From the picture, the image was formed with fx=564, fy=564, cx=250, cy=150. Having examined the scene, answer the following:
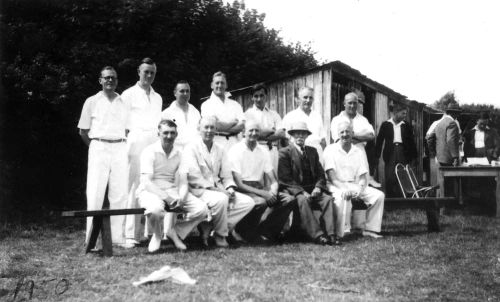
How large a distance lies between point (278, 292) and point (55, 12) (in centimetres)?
997

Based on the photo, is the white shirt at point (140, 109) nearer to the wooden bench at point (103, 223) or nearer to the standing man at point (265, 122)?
the wooden bench at point (103, 223)

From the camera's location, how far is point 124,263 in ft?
19.7

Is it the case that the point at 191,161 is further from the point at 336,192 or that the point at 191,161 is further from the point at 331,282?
the point at 331,282

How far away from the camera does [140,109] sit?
25.2ft

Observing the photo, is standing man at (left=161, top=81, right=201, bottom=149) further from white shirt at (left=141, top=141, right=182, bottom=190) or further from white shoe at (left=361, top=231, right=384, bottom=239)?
white shoe at (left=361, top=231, right=384, bottom=239)

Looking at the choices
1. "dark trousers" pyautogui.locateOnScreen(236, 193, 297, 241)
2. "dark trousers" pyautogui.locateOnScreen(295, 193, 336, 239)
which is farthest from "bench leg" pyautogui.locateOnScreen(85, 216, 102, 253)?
"dark trousers" pyautogui.locateOnScreen(295, 193, 336, 239)

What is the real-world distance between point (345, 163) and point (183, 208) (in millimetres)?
2636

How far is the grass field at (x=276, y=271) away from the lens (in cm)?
468

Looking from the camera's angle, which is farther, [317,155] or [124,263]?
[317,155]

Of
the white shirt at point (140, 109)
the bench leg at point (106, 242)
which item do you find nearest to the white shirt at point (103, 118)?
the white shirt at point (140, 109)

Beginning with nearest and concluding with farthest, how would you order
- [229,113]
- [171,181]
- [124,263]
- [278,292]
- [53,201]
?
1. [278,292]
2. [124,263]
3. [171,181]
4. [229,113]
5. [53,201]

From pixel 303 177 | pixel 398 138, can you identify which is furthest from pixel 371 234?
pixel 398 138

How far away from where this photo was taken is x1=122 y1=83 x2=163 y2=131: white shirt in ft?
25.1

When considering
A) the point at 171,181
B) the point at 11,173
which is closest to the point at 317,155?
the point at 171,181
